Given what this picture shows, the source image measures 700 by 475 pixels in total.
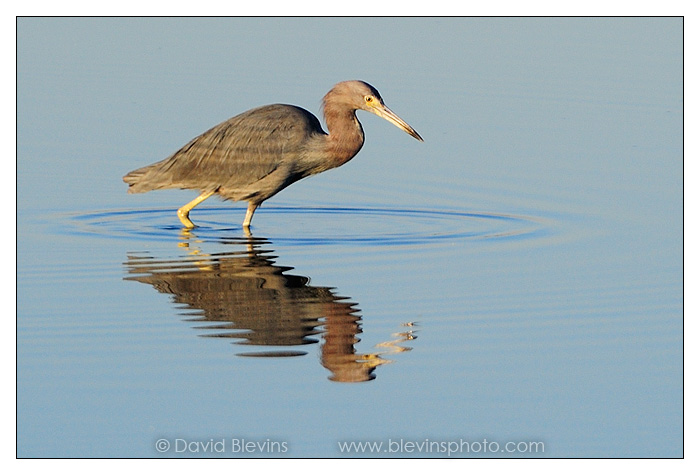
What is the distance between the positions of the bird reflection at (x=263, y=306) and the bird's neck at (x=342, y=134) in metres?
2.02

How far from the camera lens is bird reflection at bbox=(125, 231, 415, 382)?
8211 millimetres

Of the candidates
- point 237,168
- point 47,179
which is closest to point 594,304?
point 237,168

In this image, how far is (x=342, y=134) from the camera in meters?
13.3

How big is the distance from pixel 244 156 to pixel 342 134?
104cm

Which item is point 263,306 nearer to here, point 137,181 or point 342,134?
point 342,134

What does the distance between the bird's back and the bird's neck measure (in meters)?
0.15

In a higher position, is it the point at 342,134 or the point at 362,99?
the point at 362,99

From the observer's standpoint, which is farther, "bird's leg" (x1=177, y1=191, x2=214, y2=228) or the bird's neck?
the bird's neck

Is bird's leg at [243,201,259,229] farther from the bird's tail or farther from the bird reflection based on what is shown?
the bird reflection

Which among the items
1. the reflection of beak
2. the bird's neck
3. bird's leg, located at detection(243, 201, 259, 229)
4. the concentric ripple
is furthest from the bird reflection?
the reflection of beak

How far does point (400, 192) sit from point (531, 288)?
4.80 meters

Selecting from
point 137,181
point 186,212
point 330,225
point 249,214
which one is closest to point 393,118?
point 330,225

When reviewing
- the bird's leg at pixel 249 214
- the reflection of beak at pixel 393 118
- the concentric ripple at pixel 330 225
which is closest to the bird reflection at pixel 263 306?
the concentric ripple at pixel 330 225

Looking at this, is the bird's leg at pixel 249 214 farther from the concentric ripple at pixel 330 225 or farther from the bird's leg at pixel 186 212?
the bird's leg at pixel 186 212
